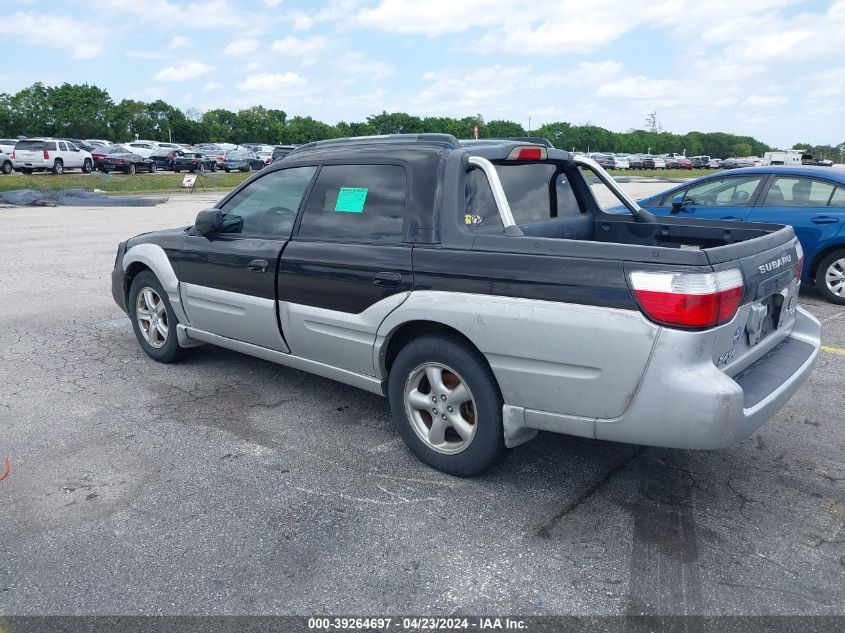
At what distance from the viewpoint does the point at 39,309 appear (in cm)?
797

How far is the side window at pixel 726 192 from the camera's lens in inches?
339

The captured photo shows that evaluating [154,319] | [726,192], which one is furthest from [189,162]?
[154,319]

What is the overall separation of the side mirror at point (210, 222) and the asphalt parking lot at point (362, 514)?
1144 mm

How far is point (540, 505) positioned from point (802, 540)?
1.16m

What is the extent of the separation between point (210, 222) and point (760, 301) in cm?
343

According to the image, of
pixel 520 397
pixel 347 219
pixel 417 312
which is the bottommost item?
pixel 520 397

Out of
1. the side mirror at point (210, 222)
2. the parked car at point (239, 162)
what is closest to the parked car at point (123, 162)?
the parked car at point (239, 162)

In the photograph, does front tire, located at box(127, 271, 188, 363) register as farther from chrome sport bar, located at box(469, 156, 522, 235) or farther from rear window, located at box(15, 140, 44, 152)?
rear window, located at box(15, 140, 44, 152)

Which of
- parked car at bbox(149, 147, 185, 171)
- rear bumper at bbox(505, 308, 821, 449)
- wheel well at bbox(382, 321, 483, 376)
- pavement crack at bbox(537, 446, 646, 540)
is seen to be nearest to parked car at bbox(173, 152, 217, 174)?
parked car at bbox(149, 147, 185, 171)

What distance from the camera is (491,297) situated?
3.55 meters

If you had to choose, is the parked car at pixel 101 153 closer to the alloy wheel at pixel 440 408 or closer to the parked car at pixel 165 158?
the parked car at pixel 165 158

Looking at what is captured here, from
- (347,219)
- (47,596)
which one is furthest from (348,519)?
(347,219)

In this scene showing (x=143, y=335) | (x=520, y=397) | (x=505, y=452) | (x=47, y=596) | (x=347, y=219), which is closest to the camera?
(x=47, y=596)

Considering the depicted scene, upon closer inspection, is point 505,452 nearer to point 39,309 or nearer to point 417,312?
point 417,312
